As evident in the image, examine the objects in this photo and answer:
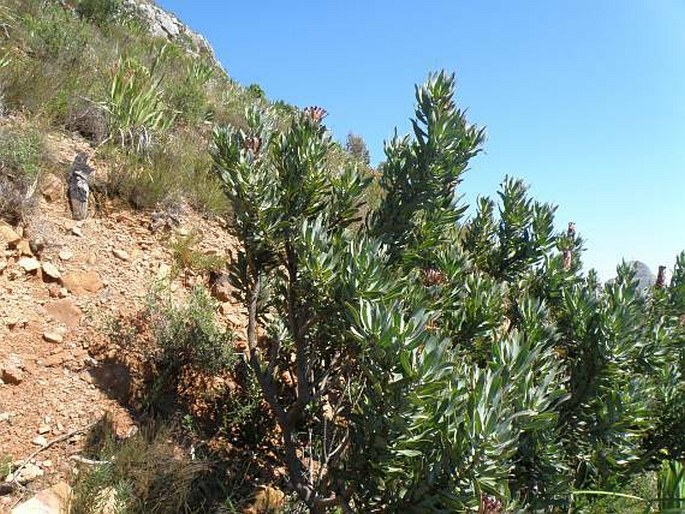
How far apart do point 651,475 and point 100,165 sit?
601 cm

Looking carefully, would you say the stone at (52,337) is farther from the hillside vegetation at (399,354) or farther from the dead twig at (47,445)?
the dead twig at (47,445)

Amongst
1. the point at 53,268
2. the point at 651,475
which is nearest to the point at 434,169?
the point at 53,268

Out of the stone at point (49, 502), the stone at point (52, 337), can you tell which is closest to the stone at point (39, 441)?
the stone at point (49, 502)

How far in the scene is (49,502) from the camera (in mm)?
2629

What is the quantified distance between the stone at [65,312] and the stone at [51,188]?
43.1 inches

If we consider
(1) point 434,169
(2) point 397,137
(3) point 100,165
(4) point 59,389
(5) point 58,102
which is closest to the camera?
(1) point 434,169

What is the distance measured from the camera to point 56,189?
4.45 meters

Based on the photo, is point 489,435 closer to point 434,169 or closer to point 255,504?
point 434,169

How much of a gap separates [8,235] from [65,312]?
0.76 meters

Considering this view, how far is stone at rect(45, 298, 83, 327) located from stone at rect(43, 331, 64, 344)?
0.44 ft

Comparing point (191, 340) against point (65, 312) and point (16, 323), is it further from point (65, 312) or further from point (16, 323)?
point (16, 323)

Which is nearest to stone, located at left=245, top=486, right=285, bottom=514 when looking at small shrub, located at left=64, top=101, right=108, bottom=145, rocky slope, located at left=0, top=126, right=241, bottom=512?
rocky slope, located at left=0, top=126, right=241, bottom=512

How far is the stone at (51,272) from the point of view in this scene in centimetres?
392

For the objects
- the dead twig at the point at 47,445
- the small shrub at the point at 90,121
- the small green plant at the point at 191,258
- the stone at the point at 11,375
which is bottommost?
the dead twig at the point at 47,445
